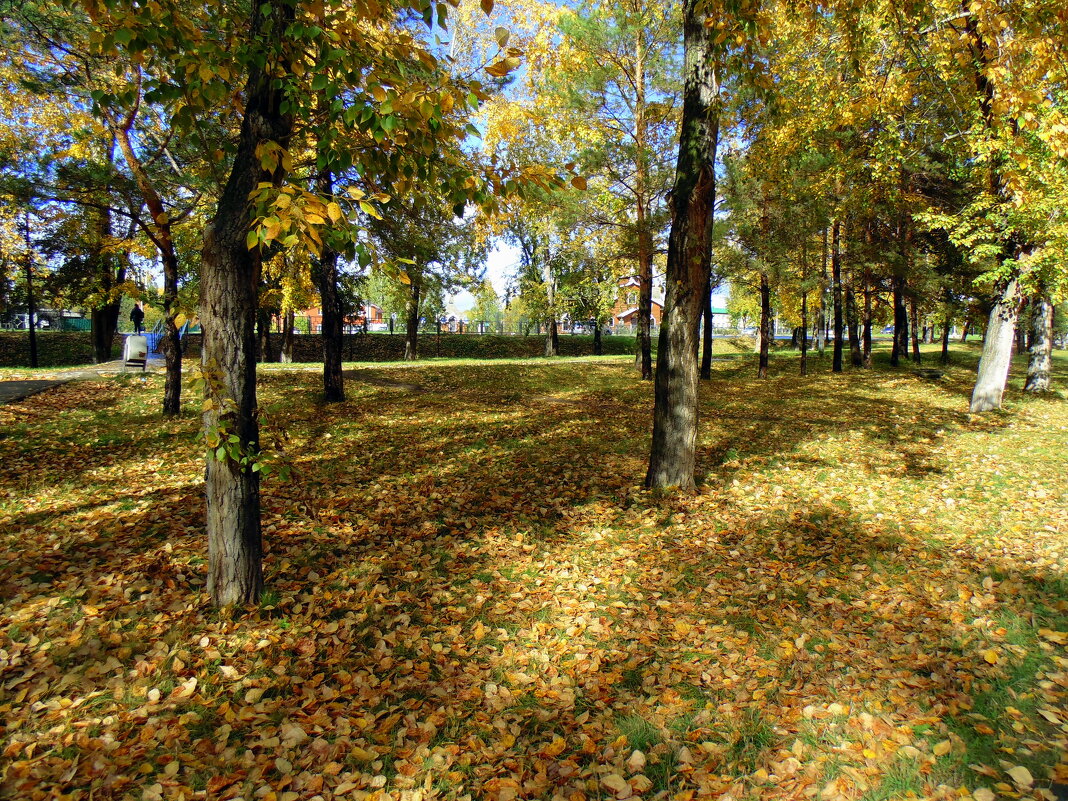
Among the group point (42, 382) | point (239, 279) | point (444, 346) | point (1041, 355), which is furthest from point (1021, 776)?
point (444, 346)

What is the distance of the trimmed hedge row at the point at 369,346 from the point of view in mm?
26266

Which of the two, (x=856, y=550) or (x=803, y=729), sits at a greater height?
(x=856, y=550)

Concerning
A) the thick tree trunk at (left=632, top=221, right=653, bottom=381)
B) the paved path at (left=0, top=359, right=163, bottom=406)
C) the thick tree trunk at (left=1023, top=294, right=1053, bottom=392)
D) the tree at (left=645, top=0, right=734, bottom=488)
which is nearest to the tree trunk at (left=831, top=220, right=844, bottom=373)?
the thick tree trunk at (left=1023, top=294, right=1053, bottom=392)

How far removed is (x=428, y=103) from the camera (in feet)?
9.74

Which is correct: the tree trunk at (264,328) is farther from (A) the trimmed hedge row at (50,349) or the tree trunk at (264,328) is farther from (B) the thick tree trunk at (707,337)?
(B) the thick tree trunk at (707,337)

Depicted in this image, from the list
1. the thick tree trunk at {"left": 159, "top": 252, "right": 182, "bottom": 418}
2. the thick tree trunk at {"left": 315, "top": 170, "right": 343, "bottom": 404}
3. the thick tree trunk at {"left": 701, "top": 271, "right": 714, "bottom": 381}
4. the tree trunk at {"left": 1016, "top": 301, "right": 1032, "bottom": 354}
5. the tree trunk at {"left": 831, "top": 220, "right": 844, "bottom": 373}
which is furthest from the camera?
the tree trunk at {"left": 1016, "top": 301, "right": 1032, "bottom": 354}

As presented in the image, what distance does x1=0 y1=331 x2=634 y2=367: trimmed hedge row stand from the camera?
1034 inches

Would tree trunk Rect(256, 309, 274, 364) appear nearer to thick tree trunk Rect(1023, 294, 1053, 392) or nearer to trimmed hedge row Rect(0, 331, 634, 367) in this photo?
trimmed hedge row Rect(0, 331, 634, 367)

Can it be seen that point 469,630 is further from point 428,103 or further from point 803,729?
point 428,103

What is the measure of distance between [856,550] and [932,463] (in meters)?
4.11

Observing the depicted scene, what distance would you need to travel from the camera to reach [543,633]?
437 centimetres

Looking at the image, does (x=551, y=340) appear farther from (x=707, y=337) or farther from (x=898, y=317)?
(x=898, y=317)

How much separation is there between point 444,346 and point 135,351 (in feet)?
71.8

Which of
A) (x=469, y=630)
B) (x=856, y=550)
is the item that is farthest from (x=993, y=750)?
(x=469, y=630)
